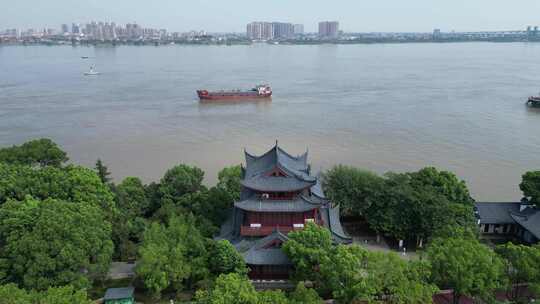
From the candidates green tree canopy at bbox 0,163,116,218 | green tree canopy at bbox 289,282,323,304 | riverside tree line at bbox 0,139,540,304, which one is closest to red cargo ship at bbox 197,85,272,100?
riverside tree line at bbox 0,139,540,304

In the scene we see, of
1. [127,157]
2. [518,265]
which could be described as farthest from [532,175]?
[127,157]

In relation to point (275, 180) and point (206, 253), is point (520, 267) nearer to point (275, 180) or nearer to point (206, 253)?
point (275, 180)

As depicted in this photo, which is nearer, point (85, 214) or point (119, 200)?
point (85, 214)

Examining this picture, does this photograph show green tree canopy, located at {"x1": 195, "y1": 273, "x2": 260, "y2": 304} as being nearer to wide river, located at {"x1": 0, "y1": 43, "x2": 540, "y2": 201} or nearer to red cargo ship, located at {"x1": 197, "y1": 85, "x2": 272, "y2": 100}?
wide river, located at {"x1": 0, "y1": 43, "x2": 540, "y2": 201}

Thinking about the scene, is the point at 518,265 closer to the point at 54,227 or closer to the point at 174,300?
the point at 174,300

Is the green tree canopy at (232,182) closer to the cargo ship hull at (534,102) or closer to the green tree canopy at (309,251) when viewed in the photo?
the green tree canopy at (309,251)

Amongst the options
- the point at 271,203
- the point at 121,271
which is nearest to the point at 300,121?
the point at 271,203
